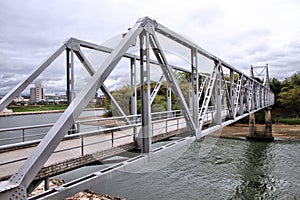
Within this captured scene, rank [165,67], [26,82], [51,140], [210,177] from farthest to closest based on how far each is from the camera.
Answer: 1. [210,177]
2. [26,82]
3. [165,67]
4. [51,140]

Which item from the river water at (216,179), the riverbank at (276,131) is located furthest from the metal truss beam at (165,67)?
the riverbank at (276,131)

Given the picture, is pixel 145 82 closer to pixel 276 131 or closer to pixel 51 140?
pixel 51 140

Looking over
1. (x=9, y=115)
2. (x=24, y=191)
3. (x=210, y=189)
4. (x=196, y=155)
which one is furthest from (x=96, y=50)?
(x=196, y=155)

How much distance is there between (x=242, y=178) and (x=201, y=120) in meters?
10.7

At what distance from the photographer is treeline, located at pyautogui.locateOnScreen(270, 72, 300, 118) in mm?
49938

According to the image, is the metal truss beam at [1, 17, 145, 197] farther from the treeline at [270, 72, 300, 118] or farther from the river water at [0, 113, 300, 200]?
the treeline at [270, 72, 300, 118]

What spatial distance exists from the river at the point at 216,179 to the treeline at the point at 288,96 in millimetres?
30327

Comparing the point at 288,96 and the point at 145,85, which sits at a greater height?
the point at 288,96

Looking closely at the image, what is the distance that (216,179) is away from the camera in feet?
52.7

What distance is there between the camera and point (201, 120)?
25.8ft

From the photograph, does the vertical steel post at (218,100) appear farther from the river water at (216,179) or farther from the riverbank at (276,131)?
the riverbank at (276,131)

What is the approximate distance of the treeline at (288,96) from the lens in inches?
1966

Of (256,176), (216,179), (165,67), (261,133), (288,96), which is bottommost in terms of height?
(256,176)

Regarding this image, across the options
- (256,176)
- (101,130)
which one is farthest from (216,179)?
(101,130)
